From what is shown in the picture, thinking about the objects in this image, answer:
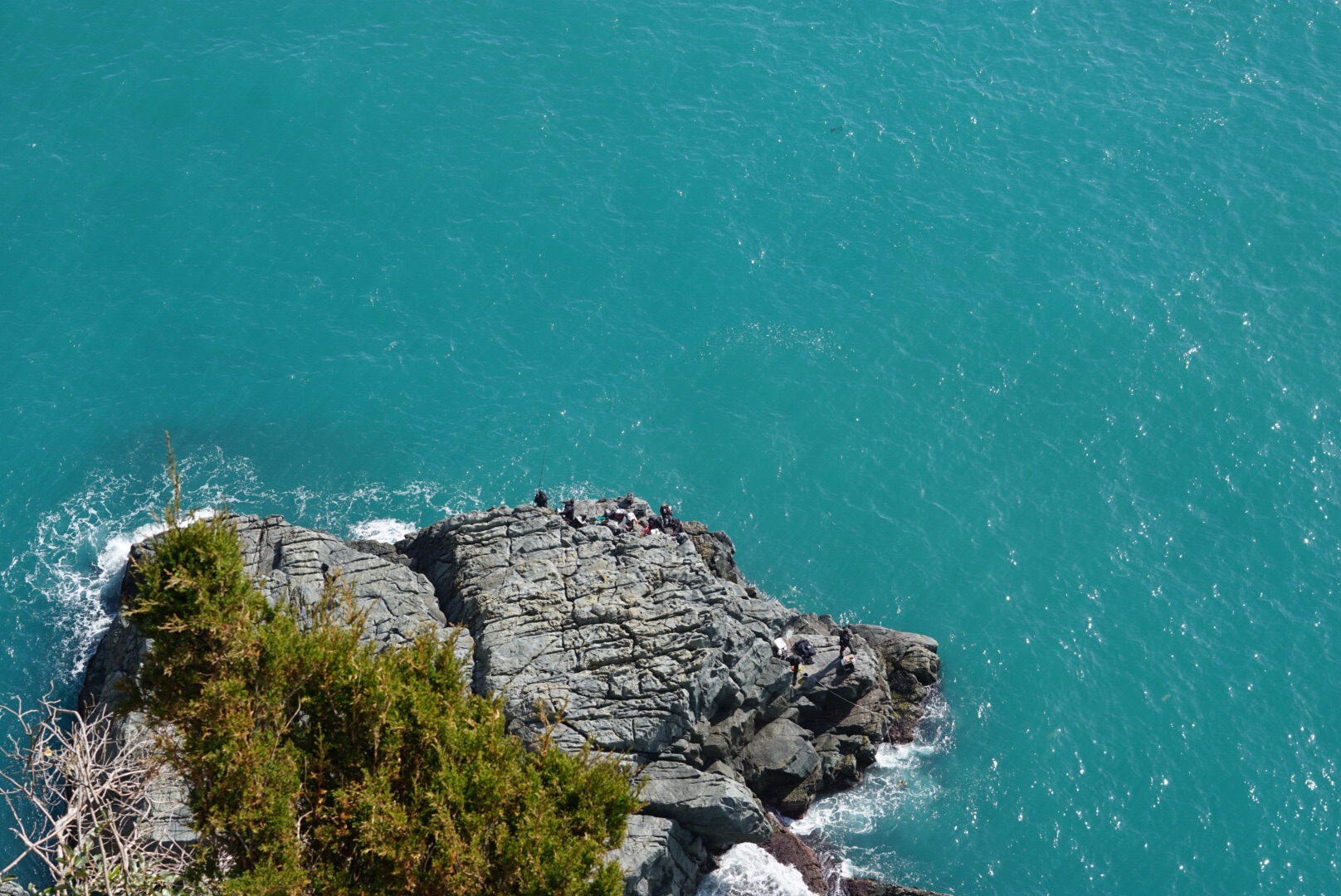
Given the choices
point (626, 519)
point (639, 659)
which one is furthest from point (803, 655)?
point (626, 519)

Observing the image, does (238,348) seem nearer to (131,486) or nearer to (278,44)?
(131,486)

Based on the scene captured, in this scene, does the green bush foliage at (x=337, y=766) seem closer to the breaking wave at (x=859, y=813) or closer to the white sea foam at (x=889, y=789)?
the breaking wave at (x=859, y=813)

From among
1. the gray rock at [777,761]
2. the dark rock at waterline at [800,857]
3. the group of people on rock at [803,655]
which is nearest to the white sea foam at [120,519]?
the group of people on rock at [803,655]

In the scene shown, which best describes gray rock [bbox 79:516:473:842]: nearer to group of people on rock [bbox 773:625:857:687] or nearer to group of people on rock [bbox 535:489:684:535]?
group of people on rock [bbox 535:489:684:535]

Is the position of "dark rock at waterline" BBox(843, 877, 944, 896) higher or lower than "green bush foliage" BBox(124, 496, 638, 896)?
lower

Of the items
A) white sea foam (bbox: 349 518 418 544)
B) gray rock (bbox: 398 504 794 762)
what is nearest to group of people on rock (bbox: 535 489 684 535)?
gray rock (bbox: 398 504 794 762)

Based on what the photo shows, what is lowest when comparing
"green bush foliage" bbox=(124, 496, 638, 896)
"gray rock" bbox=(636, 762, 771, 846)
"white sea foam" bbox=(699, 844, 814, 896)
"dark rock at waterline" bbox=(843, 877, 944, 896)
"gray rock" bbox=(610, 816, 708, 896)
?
"dark rock at waterline" bbox=(843, 877, 944, 896)

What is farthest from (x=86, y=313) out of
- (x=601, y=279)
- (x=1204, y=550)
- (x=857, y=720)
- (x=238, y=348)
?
(x=1204, y=550)
